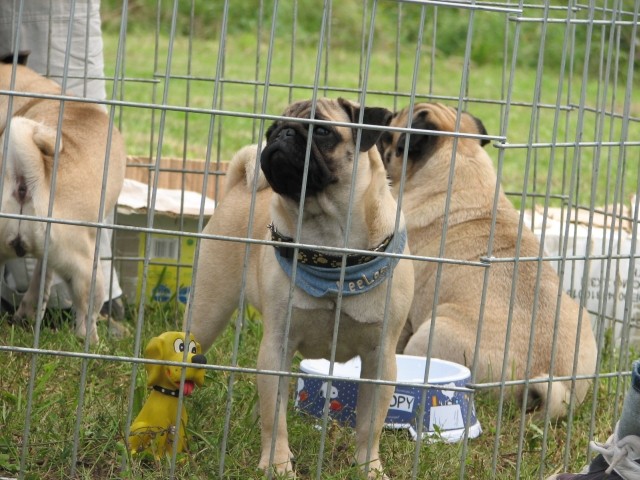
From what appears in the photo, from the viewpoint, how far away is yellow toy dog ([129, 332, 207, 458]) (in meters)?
3.17

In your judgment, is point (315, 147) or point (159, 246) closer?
point (315, 147)

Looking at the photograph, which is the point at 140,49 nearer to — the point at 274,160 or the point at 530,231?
the point at 530,231

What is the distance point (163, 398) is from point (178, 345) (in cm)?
18

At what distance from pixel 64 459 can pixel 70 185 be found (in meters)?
1.61

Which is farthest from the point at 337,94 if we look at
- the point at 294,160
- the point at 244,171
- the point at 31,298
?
the point at 294,160

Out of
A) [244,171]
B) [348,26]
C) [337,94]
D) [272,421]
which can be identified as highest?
[348,26]

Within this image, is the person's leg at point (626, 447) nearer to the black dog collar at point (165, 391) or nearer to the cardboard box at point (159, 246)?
the black dog collar at point (165, 391)

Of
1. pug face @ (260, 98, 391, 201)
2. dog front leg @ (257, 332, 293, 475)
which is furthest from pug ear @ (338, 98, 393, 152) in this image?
dog front leg @ (257, 332, 293, 475)

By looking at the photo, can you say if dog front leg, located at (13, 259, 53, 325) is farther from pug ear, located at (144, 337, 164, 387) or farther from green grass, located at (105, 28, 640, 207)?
green grass, located at (105, 28, 640, 207)

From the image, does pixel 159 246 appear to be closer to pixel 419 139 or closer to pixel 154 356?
pixel 419 139

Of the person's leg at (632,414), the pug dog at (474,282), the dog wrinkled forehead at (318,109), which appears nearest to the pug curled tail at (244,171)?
the dog wrinkled forehead at (318,109)

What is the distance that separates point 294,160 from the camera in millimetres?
3258

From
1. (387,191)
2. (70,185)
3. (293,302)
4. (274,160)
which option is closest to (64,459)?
(293,302)

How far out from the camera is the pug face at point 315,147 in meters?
3.25
